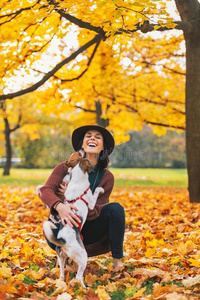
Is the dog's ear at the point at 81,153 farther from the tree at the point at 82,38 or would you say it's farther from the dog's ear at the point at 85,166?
the tree at the point at 82,38

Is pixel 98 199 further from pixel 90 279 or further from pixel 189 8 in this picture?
pixel 189 8

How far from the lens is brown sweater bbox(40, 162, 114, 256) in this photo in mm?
2900

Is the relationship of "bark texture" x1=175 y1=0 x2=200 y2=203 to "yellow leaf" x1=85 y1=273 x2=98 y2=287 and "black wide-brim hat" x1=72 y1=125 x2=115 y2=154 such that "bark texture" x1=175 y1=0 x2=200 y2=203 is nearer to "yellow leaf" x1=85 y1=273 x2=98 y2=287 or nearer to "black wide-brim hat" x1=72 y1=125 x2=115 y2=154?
"black wide-brim hat" x1=72 y1=125 x2=115 y2=154

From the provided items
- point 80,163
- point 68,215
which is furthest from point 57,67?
point 68,215

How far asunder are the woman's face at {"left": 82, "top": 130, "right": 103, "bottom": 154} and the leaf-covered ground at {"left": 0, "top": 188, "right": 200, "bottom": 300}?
1070 millimetres

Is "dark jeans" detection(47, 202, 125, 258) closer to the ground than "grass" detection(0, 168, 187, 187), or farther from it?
farther from it

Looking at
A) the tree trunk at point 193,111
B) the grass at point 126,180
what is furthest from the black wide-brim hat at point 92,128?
the grass at point 126,180

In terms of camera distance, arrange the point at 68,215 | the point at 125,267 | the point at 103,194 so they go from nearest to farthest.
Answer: the point at 68,215, the point at 125,267, the point at 103,194

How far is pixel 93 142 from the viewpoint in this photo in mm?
3135

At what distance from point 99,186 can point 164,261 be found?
3.26 feet

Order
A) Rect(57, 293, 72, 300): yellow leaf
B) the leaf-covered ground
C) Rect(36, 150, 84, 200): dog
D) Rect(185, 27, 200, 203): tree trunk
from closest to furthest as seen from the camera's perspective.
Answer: Rect(57, 293, 72, 300): yellow leaf, the leaf-covered ground, Rect(36, 150, 84, 200): dog, Rect(185, 27, 200, 203): tree trunk

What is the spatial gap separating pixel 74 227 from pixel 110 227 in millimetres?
517

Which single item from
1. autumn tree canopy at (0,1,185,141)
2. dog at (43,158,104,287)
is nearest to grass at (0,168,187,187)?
autumn tree canopy at (0,1,185,141)

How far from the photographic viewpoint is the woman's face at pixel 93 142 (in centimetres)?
313
